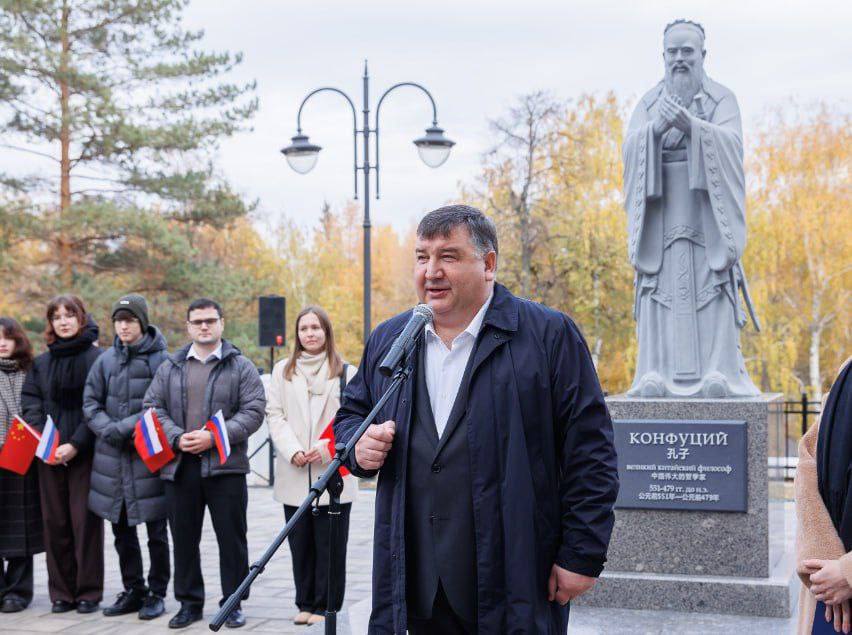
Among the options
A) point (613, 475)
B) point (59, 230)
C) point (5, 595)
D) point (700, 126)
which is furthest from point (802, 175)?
point (613, 475)

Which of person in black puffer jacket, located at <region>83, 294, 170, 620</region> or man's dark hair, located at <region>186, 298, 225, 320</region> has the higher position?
man's dark hair, located at <region>186, 298, 225, 320</region>

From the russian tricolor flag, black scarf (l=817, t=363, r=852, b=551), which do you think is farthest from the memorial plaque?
black scarf (l=817, t=363, r=852, b=551)

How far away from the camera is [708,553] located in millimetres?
6078

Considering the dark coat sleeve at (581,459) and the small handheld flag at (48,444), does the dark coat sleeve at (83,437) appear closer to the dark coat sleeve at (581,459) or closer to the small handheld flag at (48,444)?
the small handheld flag at (48,444)

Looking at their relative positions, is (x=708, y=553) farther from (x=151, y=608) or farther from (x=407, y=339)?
(x=407, y=339)

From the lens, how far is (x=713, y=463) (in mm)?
6125

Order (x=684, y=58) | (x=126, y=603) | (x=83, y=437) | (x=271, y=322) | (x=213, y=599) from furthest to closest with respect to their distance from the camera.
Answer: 1. (x=271, y=322)
2. (x=213, y=599)
3. (x=83, y=437)
4. (x=126, y=603)
5. (x=684, y=58)

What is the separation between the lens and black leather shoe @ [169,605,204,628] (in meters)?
Result: 6.42

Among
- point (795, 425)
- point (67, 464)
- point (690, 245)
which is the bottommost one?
point (795, 425)

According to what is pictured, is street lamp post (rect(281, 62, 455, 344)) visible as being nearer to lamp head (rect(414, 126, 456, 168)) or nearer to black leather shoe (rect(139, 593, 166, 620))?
lamp head (rect(414, 126, 456, 168))

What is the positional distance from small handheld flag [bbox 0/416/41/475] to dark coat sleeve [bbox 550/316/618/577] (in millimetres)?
5019

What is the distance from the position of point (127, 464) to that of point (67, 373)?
876mm

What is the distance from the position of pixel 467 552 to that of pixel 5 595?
5.27 meters

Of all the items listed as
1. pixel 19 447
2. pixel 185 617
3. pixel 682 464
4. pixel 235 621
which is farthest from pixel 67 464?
pixel 682 464
